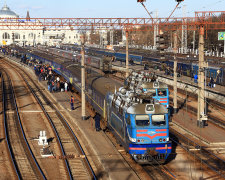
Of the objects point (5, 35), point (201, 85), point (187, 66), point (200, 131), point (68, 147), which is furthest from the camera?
point (5, 35)

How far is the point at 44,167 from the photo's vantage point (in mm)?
20984

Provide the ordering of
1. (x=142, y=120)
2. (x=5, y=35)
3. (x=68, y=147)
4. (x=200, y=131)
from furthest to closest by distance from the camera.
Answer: (x=5, y=35) < (x=200, y=131) < (x=68, y=147) < (x=142, y=120)

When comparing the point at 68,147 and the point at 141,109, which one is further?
the point at 68,147

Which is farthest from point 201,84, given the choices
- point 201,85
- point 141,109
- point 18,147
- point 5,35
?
point 5,35

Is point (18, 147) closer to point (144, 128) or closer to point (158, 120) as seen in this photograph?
point (144, 128)

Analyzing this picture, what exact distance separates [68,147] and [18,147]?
3.11 metres

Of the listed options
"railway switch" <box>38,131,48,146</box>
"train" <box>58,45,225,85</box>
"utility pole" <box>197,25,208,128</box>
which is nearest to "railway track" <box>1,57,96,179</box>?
"railway switch" <box>38,131,48,146</box>

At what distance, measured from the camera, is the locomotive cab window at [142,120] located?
760 inches

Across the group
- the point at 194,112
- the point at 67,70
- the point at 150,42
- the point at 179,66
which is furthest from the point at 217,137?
the point at 150,42

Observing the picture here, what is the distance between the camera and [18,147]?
2525 cm

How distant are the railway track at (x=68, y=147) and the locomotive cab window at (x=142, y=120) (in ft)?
10.6

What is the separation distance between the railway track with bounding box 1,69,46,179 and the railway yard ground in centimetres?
213

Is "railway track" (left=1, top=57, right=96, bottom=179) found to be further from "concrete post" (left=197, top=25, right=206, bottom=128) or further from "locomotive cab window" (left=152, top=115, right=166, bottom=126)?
"concrete post" (left=197, top=25, right=206, bottom=128)

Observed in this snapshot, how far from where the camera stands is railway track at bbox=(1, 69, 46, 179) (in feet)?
66.3
